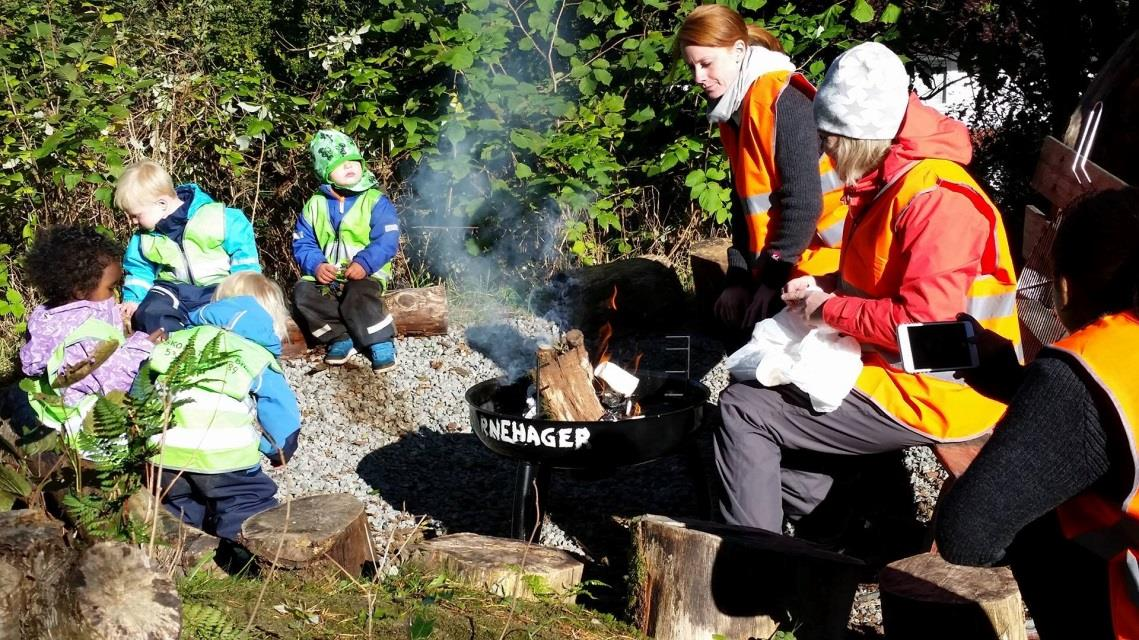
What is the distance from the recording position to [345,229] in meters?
7.37

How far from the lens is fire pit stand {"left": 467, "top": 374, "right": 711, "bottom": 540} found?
4.11 metres

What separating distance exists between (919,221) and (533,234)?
5.55m

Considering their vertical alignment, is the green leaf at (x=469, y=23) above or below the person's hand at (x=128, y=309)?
above

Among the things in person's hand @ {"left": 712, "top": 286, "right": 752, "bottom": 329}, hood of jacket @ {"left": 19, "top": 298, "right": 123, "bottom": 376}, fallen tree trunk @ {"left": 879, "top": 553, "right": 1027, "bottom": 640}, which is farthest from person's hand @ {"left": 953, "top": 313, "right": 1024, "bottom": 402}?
hood of jacket @ {"left": 19, "top": 298, "right": 123, "bottom": 376}

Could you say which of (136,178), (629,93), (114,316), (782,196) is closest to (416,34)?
(629,93)

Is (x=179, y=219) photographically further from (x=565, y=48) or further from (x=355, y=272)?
(x=565, y=48)

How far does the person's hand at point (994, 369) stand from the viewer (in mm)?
2709

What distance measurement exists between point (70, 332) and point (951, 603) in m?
3.80

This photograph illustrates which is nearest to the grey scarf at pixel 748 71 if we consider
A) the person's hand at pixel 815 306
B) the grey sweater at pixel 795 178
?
the grey sweater at pixel 795 178

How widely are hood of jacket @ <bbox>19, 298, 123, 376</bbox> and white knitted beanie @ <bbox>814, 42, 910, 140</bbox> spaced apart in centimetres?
340

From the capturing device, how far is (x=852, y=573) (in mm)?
3379

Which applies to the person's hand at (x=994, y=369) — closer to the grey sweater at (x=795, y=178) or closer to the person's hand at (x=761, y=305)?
the grey sweater at (x=795, y=178)

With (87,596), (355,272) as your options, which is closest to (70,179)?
(355,272)

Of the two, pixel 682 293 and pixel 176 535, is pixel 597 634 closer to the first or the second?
pixel 176 535
